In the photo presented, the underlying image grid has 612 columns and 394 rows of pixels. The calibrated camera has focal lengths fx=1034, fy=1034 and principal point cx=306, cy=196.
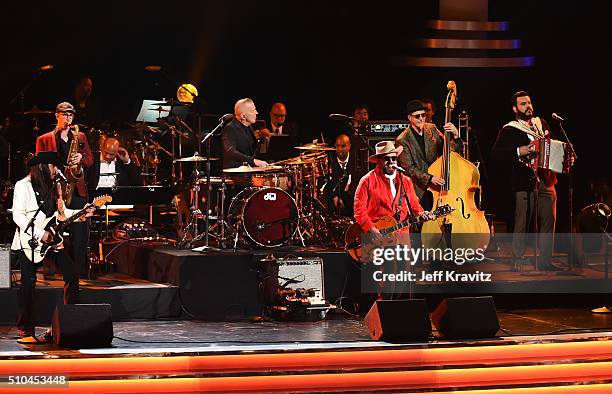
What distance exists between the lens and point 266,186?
10641 mm

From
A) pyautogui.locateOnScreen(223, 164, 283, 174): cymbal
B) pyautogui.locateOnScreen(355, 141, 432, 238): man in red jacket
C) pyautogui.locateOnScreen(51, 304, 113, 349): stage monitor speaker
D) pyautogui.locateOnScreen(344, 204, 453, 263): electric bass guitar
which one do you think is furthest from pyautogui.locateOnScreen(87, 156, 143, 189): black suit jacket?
pyautogui.locateOnScreen(51, 304, 113, 349): stage monitor speaker

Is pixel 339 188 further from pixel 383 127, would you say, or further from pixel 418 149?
pixel 418 149

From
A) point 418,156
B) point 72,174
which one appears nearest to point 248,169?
point 418,156

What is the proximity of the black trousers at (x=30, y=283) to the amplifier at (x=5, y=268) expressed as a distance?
0.59 m

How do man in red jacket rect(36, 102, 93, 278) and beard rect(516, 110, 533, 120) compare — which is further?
beard rect(516, 110, 533, 120)

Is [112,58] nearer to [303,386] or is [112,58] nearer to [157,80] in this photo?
[157,80]

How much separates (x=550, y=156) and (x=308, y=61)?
5.14 meters

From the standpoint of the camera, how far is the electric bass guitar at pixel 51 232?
8516 mm

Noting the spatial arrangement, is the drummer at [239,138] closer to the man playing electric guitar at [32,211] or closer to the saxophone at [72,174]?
the saxophone at [72,174]

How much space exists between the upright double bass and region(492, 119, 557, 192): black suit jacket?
28.4 inches

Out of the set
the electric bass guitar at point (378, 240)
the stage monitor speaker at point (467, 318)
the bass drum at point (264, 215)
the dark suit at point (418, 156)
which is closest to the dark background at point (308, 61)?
the dark suit at point (418, 156)

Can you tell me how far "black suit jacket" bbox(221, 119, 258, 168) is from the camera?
10.7m
